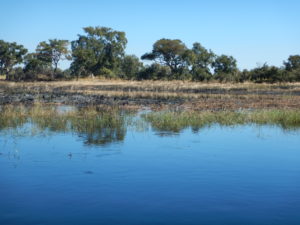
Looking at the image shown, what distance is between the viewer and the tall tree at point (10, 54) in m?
67.5

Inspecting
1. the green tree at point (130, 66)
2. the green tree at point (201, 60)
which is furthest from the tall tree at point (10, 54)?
the green tree at point (201, 60)

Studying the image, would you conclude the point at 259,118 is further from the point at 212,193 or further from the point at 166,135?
the point at 212,193

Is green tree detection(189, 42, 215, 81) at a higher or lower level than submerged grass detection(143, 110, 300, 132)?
higher

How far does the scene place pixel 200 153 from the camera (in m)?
12.0

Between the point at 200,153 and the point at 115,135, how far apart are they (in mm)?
3802

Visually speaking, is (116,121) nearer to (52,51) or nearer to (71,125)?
(71,125)

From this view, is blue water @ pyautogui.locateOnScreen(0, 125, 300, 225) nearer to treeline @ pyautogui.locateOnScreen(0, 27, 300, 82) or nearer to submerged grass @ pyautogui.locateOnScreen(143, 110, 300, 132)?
submerged grass @ pyautogui.locateOnScreen(143, 110, 300, 132)

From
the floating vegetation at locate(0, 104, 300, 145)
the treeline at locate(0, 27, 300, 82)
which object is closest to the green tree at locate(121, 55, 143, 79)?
the treeline at locate(0, 27, 300, 82)

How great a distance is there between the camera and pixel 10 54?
67750 millimetres

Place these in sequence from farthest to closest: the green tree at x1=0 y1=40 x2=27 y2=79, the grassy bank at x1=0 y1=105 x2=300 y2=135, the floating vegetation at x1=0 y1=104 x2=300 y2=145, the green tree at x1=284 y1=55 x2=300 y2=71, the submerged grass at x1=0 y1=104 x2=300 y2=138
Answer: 1. the green tree at x1=0 y1=40 x2=27 y2=79
2. the green tree at x1=284 y1=55 x2=300 y2=71
3. the grassy bank at x1=0 y1=105 x2=300 y2=135
4. the submerged grass at x1=0 y1=104 x2=300 y2=138
5. the floating vegetation at x1=0 y1=104 x2=300 y2=145

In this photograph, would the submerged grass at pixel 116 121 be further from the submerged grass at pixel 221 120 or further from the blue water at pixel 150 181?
the blue water at pixel 150 181

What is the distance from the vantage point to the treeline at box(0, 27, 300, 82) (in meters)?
61.4

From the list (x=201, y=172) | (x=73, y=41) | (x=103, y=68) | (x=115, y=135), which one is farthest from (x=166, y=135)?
(x=73, y=41)

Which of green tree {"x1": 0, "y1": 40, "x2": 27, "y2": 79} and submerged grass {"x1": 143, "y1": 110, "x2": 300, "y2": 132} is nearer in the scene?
submerged grass {"x1": 143, "y1": 110, "x2": 300, "y2": 132}
